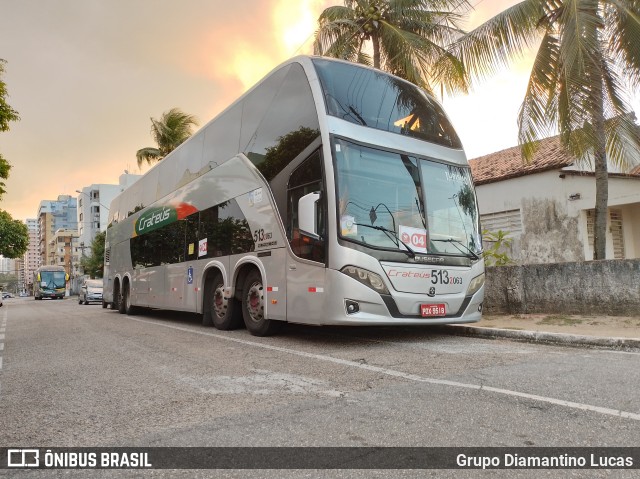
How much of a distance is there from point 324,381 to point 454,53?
10185 mm

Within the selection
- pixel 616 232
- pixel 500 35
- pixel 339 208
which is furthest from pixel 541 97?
pixel 616 232

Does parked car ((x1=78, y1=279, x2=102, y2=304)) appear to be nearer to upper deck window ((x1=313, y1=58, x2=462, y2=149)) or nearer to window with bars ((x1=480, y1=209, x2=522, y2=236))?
window with bars ((x1=480, y1=209, x2=522, y2=236))

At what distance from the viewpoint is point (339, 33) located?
15.5 meters

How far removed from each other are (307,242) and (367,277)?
1.02 meters

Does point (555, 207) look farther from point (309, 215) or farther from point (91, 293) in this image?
point (91, 293)

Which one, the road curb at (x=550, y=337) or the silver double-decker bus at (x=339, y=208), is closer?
the road curb at (x=550, y=337)

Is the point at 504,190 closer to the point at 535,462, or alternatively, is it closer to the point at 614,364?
the point at 614,364

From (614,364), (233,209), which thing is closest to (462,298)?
(614,364)

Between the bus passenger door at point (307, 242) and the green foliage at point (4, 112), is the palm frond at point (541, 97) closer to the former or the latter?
the bus passenger door at point (307, 242)

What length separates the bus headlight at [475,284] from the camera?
763 centimetres

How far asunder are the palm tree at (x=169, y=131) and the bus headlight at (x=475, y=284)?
24.0 metres

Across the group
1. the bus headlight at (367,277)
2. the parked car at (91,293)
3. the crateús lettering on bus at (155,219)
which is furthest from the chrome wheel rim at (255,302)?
the parked car at (91,293)

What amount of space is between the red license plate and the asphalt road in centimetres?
45

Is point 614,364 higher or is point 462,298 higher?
point 462,298
